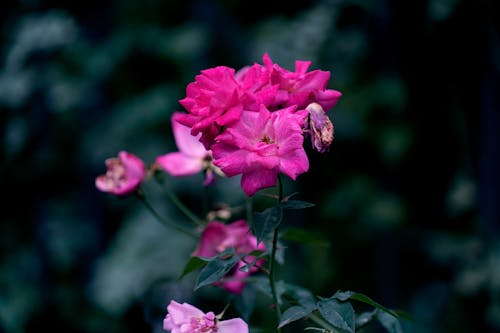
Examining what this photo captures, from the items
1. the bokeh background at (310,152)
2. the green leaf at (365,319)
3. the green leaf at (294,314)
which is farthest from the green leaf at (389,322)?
the bokeh background at (310,152)

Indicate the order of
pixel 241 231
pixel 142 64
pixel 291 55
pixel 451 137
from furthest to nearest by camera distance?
pixel 142 64 < pixel 451 137 < pixel 291 55 < pixel 241 231

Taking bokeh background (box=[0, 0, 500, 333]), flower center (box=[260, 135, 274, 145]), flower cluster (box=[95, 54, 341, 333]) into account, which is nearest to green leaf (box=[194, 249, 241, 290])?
flower cluster (box=[95, 54, 341, 333])

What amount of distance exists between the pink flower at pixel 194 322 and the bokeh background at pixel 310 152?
890 millimetres

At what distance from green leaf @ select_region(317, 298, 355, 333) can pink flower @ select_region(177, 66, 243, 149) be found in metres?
0.17

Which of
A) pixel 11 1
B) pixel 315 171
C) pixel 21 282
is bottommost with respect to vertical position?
pixel 21 282

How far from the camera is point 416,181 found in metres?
1.77

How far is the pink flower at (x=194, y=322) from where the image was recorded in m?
0.51

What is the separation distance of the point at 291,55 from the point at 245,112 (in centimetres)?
101

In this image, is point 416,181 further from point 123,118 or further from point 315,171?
point 123,118

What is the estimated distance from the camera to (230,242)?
0.65 metres

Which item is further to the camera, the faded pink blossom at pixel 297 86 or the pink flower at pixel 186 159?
the pink flower at pixel 186 159

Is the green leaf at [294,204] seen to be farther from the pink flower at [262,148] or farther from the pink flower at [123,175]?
the pink flower at [123,175]

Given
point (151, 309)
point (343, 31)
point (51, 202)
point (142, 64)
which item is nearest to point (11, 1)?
point (142, 64)

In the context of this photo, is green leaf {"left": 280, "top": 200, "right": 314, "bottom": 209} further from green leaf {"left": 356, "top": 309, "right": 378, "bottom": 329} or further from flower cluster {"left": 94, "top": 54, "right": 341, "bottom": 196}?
green leaf {"left": 356, "top": 309, "right": 378, "bottom": 329}
